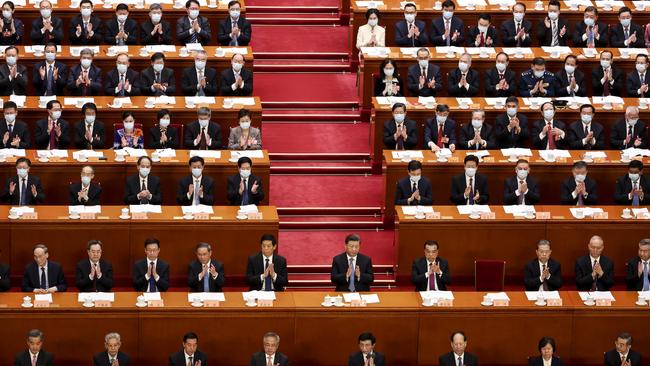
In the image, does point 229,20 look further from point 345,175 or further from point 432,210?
point 432,210

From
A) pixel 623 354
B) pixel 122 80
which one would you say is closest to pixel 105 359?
pixel 623 354

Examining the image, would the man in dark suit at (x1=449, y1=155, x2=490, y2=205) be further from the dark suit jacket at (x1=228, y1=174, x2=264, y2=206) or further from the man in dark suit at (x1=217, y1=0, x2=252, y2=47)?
the man in dark suit at (x1=217, y1=0, x2=252, y2=47)

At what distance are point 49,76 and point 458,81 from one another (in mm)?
4795

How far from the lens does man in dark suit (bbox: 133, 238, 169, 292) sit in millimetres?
14727

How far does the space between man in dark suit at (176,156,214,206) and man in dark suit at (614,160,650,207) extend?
4.37 meters

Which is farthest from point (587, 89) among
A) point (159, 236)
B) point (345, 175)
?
point (159, 236)

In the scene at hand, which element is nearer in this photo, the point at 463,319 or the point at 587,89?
the point at 463,319

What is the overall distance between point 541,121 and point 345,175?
7.61 feet

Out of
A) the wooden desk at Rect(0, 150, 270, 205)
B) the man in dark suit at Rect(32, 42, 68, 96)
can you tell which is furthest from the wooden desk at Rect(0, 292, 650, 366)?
the man in dark suit at Rect(32, 42, 68, 96)

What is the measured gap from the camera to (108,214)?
15.4m

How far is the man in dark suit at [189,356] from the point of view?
1363 centimetres

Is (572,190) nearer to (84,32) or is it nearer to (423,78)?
(423,78)

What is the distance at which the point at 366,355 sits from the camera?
13758 mm

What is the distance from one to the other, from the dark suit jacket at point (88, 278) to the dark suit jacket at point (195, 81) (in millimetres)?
3610
